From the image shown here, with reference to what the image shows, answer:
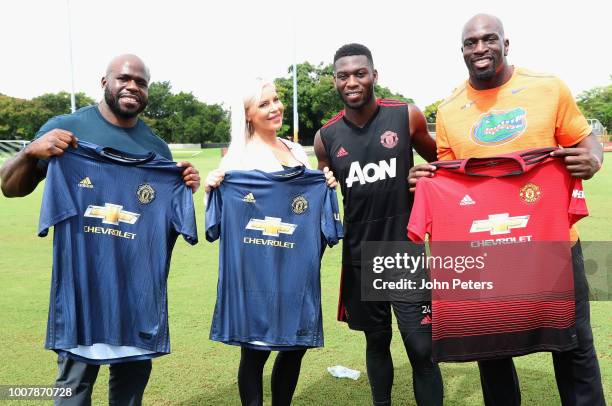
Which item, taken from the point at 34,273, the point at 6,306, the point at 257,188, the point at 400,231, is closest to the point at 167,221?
the point at 257,188

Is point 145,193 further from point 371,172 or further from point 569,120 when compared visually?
point 569,120

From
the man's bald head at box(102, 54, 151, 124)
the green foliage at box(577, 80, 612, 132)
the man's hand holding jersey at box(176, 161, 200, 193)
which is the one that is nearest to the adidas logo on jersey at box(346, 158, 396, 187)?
the man's hand holding jersey at box(176, 161, 200, 193)

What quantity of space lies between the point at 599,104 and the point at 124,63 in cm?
8723

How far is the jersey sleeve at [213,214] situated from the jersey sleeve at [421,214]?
1.12 metres

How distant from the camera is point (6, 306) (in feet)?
19.5

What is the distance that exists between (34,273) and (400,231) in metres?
5.84

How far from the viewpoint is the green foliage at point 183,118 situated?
74.7 m

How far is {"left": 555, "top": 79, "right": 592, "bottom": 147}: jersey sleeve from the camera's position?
298 cm

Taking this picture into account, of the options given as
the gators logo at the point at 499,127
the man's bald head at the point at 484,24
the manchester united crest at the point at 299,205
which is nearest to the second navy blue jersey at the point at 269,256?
the manchester united crest at the point at 299,205

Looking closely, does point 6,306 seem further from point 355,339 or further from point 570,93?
point 570,93

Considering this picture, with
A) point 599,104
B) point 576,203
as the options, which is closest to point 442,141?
point 576,203

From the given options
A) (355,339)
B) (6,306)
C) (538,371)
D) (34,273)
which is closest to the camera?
(538,371)

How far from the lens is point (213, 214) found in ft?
10.7

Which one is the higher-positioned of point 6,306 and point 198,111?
point 198,111
